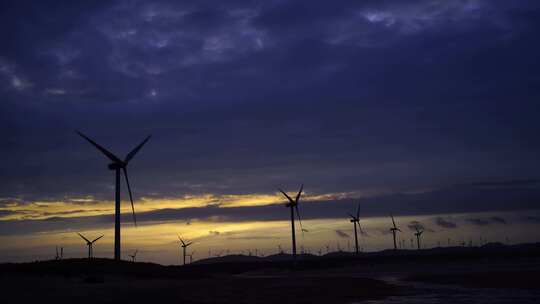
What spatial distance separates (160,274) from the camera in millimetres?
87188

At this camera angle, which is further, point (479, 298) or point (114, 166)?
point (114, 166)

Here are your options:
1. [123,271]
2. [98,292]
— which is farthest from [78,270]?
[98,292]

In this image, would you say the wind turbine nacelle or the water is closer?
the water

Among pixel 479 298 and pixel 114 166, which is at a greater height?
pixel 114 166

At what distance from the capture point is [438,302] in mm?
41812

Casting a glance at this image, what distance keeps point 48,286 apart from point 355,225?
493ft

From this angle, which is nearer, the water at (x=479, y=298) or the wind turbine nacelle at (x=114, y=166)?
the water at (x=479, y=298)

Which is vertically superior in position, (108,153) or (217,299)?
(108,153)

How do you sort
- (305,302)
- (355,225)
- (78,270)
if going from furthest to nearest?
1. (355,225)
2. (78,270)
3. (305,302)

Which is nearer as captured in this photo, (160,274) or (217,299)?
(217,299)

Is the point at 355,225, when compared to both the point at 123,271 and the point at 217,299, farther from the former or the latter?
the point at 217,299

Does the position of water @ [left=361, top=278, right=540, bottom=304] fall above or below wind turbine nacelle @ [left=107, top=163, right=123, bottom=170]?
below

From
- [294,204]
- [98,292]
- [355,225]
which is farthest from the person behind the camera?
[355,225]

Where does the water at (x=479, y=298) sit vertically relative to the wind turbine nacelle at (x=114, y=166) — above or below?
below
